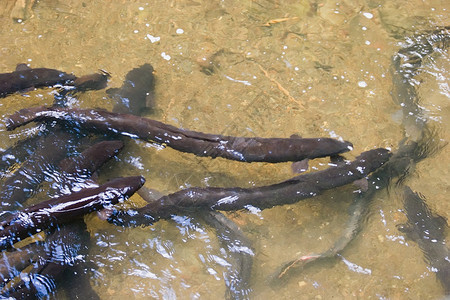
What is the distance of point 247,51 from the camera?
5.75 meters

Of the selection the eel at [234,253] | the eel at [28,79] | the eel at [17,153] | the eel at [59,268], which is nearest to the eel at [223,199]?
the eel at [234,253]

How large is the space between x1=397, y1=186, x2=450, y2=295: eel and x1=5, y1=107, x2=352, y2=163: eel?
3.00 ft

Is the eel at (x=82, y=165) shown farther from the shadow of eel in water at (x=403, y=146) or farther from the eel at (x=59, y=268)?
the shadow of eel in water at (x=403, y=146)

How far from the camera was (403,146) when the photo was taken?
471 cm

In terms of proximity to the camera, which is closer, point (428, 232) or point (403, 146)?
point (428, 232)

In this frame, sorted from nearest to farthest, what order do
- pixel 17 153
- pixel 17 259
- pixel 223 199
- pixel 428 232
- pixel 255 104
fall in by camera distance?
1. pixel 17 259
2. pixel 223 199
3. pixel 428 232
4. pixel 17 153
5. pixel 255 104

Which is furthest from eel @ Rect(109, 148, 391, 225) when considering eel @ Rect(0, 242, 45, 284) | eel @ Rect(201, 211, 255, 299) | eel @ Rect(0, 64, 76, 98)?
eel @ Rect(0, 64, 76, 98)

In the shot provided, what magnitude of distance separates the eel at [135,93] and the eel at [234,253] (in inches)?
70.3

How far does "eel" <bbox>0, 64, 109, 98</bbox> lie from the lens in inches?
193

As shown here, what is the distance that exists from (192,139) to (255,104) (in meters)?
1.18

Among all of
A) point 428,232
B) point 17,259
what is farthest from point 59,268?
point 428,232

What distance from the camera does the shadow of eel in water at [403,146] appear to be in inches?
151

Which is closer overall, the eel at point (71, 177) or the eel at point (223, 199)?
the eel at point (71, 177)

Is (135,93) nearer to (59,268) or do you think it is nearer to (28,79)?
(28,79)
